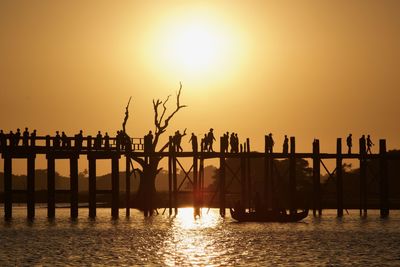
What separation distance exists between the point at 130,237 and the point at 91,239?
8.49ft

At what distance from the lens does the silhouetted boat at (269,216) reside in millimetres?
64438

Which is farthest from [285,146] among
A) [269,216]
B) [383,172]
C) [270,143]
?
[383,172]

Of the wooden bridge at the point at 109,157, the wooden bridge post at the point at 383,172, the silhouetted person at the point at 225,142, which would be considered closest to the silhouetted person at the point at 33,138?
the wooden bridge at the point at 109,157

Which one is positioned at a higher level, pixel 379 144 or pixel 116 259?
pixel 379 144

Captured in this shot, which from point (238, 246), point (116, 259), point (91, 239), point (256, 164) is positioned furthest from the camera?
point (256, 164)

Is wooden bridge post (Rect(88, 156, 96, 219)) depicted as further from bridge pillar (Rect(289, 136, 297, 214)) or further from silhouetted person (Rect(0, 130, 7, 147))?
bridge pillar (Rect(289, 136, 297, 214))

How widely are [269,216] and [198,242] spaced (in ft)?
33.8

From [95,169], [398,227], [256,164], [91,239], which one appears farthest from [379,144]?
[256,164]

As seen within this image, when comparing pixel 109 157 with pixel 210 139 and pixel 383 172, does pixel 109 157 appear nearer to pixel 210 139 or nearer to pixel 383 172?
pixel 210 139

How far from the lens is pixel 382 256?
47375mm

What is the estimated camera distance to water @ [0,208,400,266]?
150 feet

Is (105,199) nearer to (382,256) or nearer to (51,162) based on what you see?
(51,162)

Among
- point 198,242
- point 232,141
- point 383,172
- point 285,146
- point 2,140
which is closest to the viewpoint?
point 198,242

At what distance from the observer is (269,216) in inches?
2534
